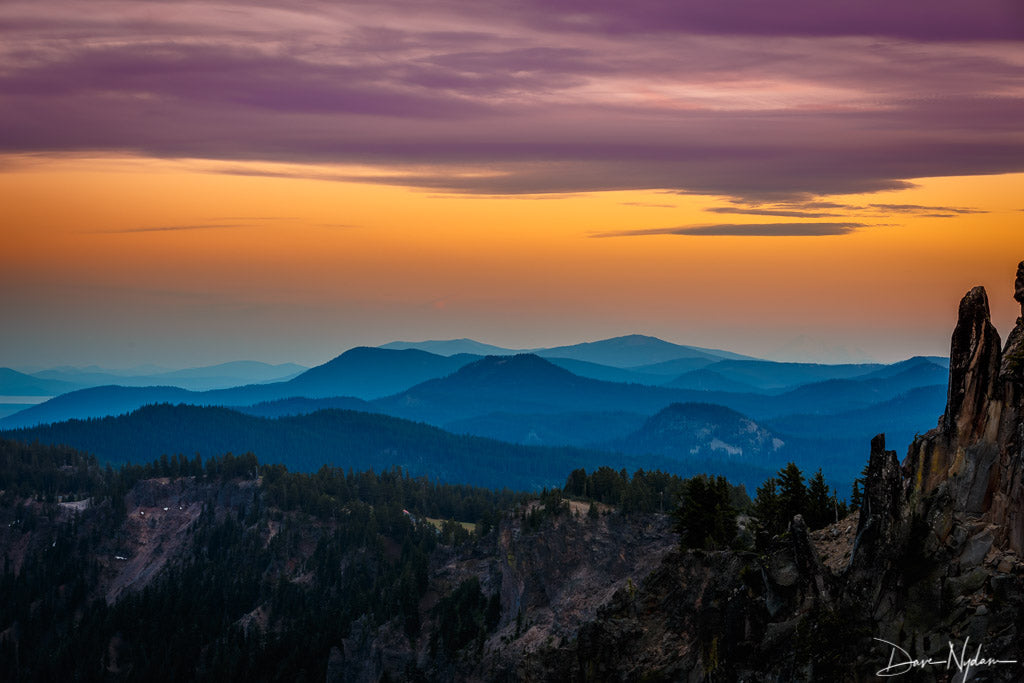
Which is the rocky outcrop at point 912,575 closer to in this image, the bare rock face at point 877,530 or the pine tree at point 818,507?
the bare rock face at point 877,530

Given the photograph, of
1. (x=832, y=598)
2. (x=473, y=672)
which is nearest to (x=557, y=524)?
(x=473, y=672)

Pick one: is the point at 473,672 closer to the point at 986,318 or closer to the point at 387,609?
the point at 387,609

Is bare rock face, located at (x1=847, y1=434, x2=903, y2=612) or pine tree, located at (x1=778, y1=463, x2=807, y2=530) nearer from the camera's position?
bare rock face, located at (x1=847, y1=434, x2=903, y2=612)

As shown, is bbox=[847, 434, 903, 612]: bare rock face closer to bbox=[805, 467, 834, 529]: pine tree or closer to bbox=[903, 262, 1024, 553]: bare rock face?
bbox=[903, 262, 1024, 553]: bare rock face

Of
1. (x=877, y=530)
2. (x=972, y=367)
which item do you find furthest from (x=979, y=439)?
(x=877, y=530)

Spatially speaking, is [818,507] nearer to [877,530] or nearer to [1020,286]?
[877,530]

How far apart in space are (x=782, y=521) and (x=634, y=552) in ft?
232
